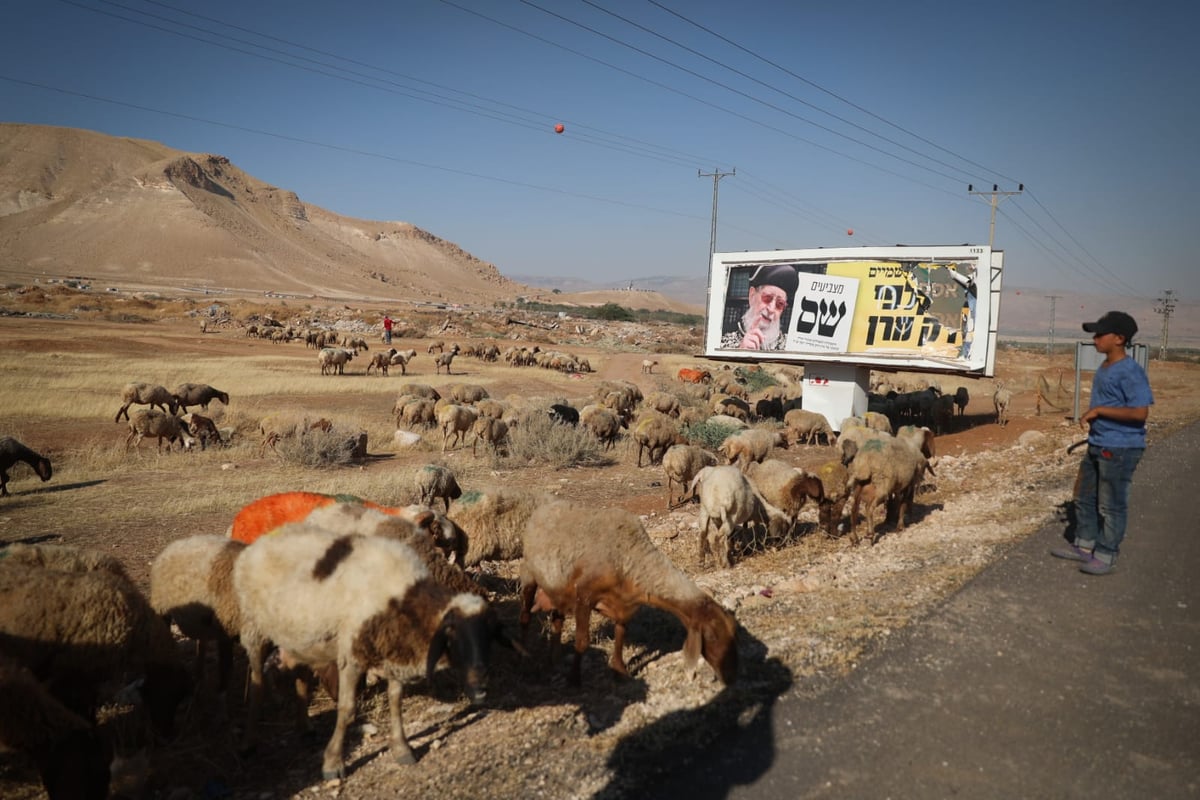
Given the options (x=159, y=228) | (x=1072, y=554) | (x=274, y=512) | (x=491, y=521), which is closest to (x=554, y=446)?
(x=491, y=521)

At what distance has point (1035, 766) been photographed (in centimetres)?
355

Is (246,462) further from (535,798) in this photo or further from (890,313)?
(890,313)

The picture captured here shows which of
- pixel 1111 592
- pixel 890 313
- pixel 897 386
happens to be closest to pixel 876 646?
pixel 1111 592

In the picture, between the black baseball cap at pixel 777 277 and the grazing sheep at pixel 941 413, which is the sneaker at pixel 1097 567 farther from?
the black baseball cap at pixel 777 277

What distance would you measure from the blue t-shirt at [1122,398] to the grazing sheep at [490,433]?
11.2m

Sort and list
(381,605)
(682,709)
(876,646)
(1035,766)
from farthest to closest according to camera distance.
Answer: (876,646) < (682,709) < (381,605) < (1035,766)

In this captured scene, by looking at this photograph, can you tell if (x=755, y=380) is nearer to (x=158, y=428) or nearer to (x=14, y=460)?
(x=158, y=428)

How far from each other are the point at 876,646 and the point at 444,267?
185300 mm

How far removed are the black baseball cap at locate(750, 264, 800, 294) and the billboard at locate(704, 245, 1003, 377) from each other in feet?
0.10

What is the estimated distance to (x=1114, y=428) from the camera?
19.7 feet

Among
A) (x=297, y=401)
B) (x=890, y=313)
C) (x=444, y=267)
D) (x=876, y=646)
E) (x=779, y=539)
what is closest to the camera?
(x=876, y=646)

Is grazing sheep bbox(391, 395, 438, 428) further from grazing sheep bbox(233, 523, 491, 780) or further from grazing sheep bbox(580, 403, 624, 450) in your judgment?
grazing sheep bbox(233, 523, 491, 780)

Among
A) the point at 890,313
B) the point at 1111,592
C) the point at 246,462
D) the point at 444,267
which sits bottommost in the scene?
the point at 246,462

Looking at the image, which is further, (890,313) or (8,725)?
(890,313)
